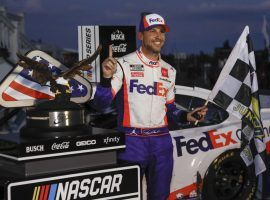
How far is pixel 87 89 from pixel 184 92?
8.51 feet

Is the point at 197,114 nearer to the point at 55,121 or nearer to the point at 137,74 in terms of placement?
the point at 137,74

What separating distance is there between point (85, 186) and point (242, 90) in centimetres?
203

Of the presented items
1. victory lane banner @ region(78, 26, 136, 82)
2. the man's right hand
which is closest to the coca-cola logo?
the man's right hand

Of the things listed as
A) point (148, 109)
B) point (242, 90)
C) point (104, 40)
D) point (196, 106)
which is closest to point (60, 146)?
point (148, 109)

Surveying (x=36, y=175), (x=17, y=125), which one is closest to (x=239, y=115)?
(x=36, y=175)

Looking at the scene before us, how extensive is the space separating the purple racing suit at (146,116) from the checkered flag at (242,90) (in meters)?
0.39

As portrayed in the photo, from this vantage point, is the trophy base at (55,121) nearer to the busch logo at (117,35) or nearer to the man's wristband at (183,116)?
the man's wristband at (183,116)

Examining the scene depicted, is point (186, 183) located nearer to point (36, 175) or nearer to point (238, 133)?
point (238, 133)

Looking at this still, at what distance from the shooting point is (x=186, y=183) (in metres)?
4.73

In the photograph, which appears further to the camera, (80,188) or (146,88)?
(146,88)

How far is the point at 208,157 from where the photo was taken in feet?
16.0

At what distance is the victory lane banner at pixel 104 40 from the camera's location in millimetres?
4793

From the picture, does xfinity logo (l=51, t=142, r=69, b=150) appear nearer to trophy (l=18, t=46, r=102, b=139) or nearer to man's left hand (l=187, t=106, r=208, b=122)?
trophy (l=18, t=46, r=102, b=139)

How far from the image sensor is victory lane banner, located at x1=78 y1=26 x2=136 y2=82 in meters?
4.79
